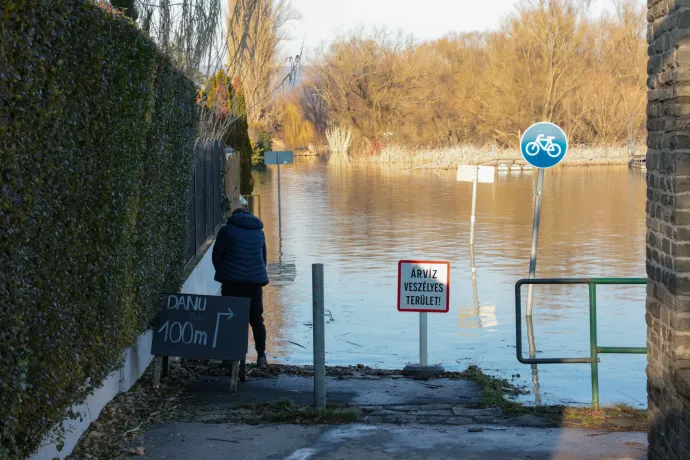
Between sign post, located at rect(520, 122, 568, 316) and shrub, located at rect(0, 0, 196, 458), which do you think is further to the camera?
sign post, located at rect(520, 122, 568, 316)

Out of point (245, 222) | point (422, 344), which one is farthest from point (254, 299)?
point (422, 344)

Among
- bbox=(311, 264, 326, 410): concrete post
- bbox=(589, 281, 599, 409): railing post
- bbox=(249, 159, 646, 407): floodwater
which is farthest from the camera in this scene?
bbox=(249, 159, 646, 407): floodwater

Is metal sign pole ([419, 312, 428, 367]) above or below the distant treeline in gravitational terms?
below

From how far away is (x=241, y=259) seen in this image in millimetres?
10016

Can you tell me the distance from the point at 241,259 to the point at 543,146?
4.82 m

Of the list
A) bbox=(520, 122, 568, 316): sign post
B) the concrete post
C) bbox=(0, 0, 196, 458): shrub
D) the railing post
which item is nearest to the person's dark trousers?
bbox=(0, 0, 196, 458): shrub

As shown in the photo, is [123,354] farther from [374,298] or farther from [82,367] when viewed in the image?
[374,298]

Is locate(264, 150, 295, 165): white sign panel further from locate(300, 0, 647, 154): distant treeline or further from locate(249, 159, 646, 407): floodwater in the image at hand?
locate(300, 0, 647, 154): distant treeline

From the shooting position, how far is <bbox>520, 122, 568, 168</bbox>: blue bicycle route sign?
13.0 m

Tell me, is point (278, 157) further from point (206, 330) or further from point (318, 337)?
point (318, 337)

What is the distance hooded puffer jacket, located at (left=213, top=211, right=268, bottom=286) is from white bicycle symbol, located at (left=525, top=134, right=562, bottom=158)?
4.44 meters

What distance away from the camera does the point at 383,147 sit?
240ft

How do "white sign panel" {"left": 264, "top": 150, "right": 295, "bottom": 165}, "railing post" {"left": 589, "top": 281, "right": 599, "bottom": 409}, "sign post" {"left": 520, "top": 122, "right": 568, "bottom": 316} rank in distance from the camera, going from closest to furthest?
"railing post" {"left": 589, "top": 281, "right": 599, "bottom": 409} < "sign post" {"left": 520, "top": 122, "right": 568, "bottom": 316} < "white sign panel" {"left": 264, "top": 150, "right": 295, "bottom": 165}

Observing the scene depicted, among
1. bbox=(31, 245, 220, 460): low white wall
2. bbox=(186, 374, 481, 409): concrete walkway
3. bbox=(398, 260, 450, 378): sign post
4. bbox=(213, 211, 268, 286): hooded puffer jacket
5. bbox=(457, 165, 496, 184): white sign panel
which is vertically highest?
bbox=(457, 165, 496, 184): white sign panel
